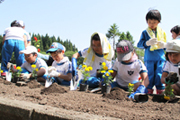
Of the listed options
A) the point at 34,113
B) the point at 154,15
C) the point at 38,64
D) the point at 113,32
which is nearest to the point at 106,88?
the point at 34,113

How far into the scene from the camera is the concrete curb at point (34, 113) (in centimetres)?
158

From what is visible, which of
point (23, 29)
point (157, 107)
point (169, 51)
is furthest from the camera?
point (23, 29)

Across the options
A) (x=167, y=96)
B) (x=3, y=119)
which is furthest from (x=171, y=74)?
(x=3, y=119)

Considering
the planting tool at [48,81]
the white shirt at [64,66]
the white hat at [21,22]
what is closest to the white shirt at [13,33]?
the white hat at [21,22]

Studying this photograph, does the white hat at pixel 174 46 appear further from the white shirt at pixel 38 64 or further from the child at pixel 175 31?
the white shirt at pixel 38 64

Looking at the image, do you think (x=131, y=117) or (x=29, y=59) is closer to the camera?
(x=131, y=117)

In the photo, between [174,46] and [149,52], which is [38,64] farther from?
[174,46]

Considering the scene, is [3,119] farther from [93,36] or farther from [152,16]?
[152,16]

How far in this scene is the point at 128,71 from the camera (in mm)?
3086

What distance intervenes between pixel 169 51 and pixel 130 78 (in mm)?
855

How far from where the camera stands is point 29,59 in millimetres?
4148

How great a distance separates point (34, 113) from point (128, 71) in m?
1.77

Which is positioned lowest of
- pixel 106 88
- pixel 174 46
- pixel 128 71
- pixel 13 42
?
pixel 106 88

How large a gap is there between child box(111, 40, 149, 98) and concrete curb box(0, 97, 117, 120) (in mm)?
1307
